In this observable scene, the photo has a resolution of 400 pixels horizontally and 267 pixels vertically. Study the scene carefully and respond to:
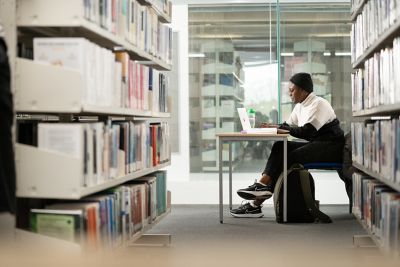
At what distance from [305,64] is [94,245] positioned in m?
4.55

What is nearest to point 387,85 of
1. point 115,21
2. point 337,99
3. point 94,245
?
point 115,21

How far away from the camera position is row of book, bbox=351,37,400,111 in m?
2.79

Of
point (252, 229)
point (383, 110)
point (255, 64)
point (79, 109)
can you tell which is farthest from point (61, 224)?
point (255, 64)

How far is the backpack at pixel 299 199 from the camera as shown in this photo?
4.90m

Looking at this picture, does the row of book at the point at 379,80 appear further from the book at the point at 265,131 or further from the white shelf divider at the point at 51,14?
the white shelf divider at the point at 51,14

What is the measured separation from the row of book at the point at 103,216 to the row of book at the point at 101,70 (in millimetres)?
443

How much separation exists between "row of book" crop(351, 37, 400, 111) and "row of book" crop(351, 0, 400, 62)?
0.41 ft

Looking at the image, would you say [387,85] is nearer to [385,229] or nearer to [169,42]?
[385,229]

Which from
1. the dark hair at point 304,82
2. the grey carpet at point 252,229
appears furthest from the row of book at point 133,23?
the dark hair at point 304,82

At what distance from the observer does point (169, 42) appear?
4.46 meters

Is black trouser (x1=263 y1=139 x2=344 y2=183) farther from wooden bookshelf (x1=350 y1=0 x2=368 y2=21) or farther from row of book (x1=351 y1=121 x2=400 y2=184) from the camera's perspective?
wooden bookshelf (x1=350 y1=0 x2=368 y2=21)

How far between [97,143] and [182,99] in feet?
13.2

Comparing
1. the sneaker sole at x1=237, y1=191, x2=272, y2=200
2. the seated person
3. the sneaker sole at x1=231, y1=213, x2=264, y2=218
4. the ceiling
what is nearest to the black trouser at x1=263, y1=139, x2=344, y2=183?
the seated person

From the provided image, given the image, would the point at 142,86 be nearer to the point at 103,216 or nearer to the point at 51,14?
the point at 103,216
